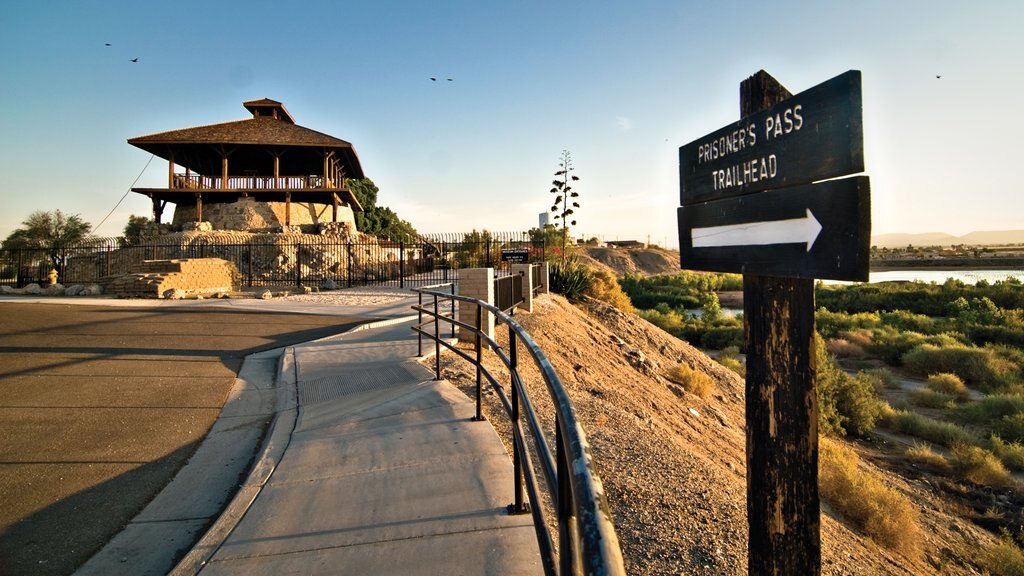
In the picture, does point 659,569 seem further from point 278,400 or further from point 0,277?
point 0,277

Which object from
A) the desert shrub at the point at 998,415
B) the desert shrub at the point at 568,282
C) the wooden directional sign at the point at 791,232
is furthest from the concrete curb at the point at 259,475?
the desert shrub at the point at 998,415

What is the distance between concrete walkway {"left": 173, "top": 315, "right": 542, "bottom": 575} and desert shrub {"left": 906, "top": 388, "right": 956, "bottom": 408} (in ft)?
55.4

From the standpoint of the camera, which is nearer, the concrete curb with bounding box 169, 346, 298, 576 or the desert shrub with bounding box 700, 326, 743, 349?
the concrete curb with bounding box 169, 346, 298, 576

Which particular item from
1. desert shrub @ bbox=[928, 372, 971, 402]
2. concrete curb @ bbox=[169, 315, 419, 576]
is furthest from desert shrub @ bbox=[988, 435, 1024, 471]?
concrete curb @ bbox=[169, 315, 419, 576]

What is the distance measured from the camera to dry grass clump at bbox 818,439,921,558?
20.7 feet

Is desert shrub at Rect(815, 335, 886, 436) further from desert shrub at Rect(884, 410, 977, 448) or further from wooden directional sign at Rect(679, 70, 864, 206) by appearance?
wooden directional sign at Rect(679, 70, 864, 206)

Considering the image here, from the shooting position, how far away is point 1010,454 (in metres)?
10.8

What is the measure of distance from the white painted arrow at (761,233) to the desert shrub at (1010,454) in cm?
1249

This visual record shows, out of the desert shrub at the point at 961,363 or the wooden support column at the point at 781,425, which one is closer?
the wooden support column at the point at 781,425

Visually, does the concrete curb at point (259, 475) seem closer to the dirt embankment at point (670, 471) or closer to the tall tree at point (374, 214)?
the dirt embankment at point (670, 471)

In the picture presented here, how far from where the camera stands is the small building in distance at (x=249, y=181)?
112ft

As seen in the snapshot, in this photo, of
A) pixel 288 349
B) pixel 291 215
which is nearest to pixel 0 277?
pixel 291 215

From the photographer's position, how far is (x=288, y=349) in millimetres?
8750

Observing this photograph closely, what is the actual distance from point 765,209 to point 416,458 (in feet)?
9.57
